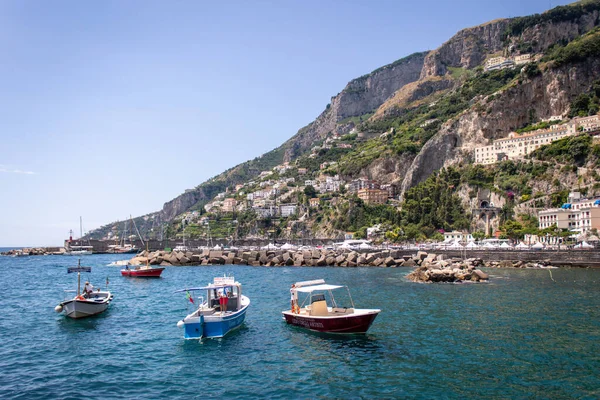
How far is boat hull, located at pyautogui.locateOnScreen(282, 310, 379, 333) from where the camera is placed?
77.7 feet

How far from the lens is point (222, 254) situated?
3568 inches

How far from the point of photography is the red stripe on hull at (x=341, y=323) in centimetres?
2369

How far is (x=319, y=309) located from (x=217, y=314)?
5654mm

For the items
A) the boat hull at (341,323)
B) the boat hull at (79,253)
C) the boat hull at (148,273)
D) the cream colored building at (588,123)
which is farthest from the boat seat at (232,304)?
the boat hull at (79,253)

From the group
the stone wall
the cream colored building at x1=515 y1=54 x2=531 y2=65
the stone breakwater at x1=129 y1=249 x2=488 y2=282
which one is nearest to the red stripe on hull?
the stone breakwater at x1=129 y1=249 x2=488 y2=282

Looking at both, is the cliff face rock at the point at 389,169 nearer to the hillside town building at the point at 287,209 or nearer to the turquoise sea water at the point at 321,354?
the hillside town building at the point at 287,209

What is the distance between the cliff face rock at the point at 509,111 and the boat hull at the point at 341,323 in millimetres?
110572

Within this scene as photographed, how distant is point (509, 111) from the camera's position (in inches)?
4823

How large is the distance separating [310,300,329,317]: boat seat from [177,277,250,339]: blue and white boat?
4.09 m

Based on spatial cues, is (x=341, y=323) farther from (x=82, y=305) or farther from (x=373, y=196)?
(x=373, y=196)

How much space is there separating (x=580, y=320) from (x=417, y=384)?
16.0 meters

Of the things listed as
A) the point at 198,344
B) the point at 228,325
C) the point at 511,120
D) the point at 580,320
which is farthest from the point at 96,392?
the point at 511,120

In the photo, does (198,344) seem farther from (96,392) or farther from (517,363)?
(517,363)

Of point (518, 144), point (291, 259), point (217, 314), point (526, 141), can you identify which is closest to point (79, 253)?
point (291, 259)
